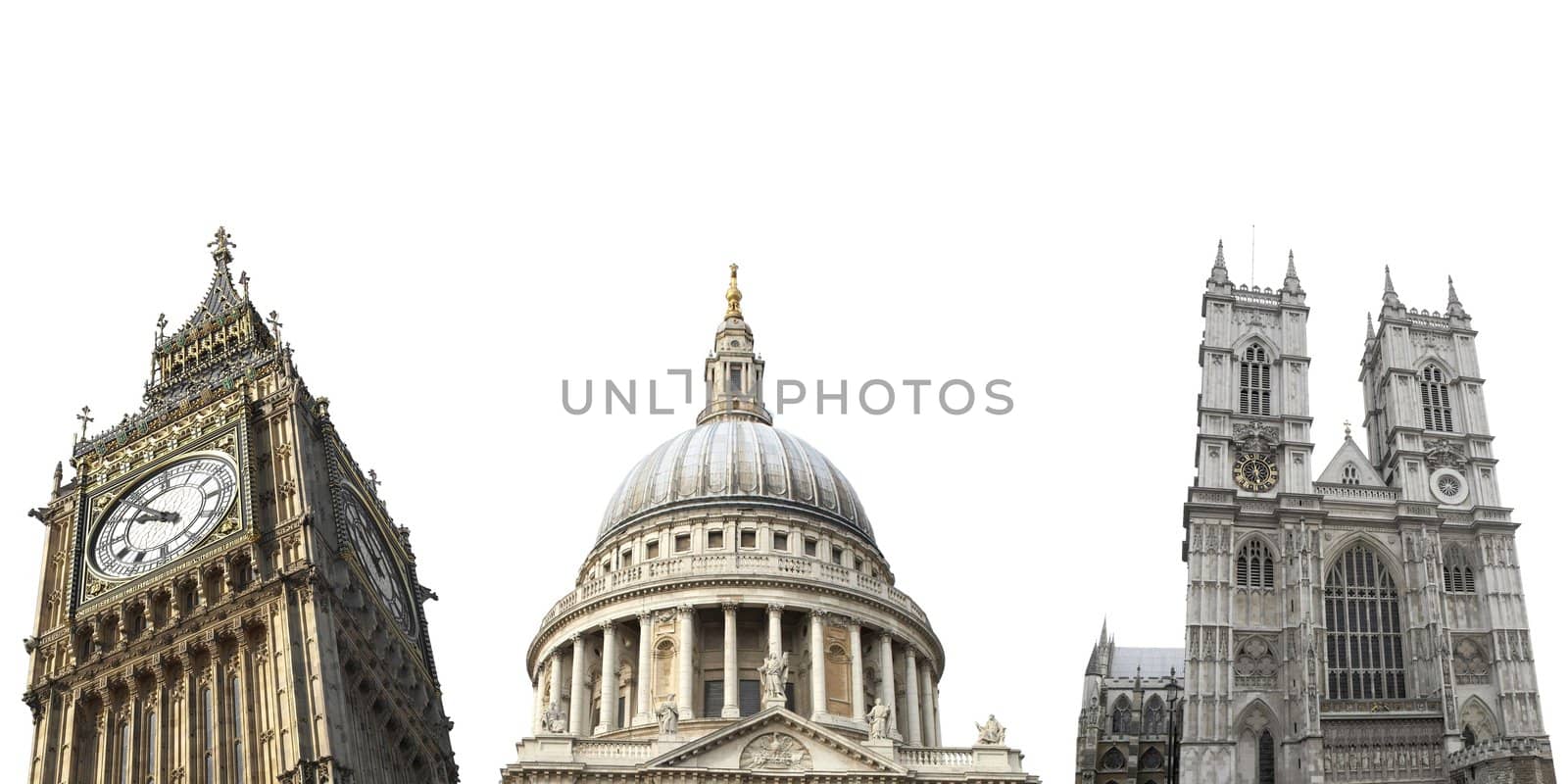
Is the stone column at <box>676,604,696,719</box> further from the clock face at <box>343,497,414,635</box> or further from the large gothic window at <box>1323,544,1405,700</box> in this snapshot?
the large gothic window at <box>1323,544,1405,700</box>

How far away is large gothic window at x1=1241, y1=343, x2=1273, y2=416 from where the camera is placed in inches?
4254

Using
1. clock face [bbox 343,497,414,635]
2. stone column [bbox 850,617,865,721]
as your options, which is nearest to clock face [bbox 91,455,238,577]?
clock face [bbox 343,497,414,635]

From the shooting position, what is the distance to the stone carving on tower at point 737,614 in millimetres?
92125

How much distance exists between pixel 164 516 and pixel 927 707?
38.4m

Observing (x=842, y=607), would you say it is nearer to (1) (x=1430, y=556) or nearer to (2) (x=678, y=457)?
(2) (x=678, y=457)

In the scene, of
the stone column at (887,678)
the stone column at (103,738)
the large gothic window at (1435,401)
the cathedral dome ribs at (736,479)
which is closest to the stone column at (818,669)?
the stone column at (887,678)

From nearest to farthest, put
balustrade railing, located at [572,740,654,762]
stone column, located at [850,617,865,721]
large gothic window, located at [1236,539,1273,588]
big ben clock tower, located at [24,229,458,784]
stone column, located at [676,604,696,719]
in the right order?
big ben clock tower, located at [24,229,458,784] < balustrade railing, located at [572,740,654,762] < stone column, located at [676,604,696,719] < stone column, located at [850,617,865,721] < large gothic window, located at [1236,539,1273,588]

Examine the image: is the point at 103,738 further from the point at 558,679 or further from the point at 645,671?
the point at 558,679

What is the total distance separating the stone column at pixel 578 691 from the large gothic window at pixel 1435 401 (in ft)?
140

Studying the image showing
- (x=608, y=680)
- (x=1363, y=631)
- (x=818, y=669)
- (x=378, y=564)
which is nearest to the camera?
(x=378, y=564)

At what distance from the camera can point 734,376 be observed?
11400 centimetres

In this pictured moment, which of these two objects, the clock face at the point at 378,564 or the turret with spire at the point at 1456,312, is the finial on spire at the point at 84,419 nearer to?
the clock face at the point at 378,564

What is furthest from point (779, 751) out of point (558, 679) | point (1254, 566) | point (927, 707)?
point (1254, 566)

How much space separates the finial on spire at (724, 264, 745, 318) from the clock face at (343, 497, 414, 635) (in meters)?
37.6
